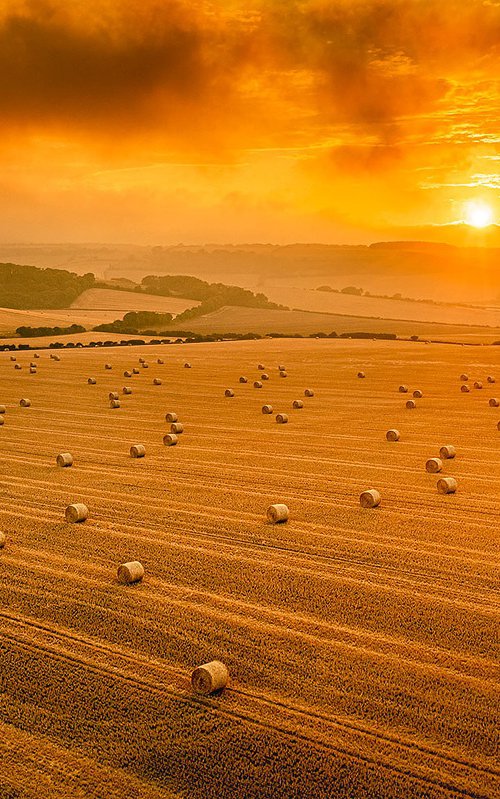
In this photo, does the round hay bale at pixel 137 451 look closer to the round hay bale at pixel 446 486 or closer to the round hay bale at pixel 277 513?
the round hay bale at pixel 277 513

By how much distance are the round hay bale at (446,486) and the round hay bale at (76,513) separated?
5.70 metres

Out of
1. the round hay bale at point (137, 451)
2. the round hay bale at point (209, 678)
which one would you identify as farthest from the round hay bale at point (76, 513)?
the round hay bale at point (209, 678)

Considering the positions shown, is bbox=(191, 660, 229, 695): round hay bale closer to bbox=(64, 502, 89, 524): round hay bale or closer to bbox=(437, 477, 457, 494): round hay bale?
bbox=(64, 502, 89, 524): round hay bale

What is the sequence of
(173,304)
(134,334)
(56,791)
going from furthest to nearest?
(173,304) < (134,334) < (56,791)

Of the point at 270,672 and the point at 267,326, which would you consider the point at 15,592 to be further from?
the point at 267,326

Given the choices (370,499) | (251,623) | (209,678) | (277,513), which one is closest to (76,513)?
(277,513)

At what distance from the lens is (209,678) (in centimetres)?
683

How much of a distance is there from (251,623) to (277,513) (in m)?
3.29

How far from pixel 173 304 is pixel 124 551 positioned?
306 feet

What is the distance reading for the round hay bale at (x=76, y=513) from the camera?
457 inches

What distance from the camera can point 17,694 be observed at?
7.01 metres

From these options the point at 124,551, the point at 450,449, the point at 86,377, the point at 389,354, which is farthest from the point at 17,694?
the point at 389,354

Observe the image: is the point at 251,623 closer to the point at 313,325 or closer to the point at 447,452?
the point at 447,452

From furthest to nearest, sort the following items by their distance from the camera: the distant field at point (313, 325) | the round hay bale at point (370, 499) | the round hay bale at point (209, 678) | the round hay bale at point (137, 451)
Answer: the distant field at point (313, 325) → the round hay bale at point (137, 451) → the round hay bale at point (370, 499) → the round hay bale at point (209, 678)
